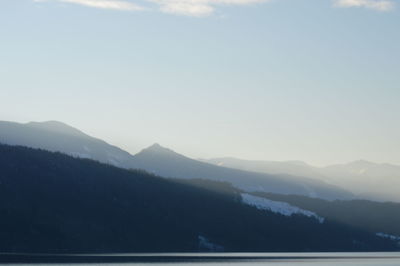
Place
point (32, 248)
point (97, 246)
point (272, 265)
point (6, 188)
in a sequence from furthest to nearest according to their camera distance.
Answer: point (6, 188)
point (97, 246)
point (32, 248)
point (272, 265)

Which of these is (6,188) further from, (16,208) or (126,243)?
(126,243)

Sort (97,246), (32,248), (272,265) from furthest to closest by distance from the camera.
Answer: (97,246), (32,248), (272,265)

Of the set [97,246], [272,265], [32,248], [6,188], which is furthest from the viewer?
[6,188]

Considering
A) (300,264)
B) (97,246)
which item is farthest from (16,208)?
(300,264)

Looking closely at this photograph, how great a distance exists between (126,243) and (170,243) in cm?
1241

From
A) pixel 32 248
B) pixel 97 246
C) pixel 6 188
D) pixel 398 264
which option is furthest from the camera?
pixel 6 188

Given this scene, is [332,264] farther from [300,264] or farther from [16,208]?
[16,208]

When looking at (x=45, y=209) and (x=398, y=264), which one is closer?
(x=398, y=264)

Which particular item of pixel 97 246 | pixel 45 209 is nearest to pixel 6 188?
pixel 45 209

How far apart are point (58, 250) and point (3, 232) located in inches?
441

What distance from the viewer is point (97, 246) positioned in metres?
182

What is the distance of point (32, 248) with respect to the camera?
16438 cm

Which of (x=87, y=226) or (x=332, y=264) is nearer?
(x=332, y=264)

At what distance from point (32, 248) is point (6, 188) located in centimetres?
3635
